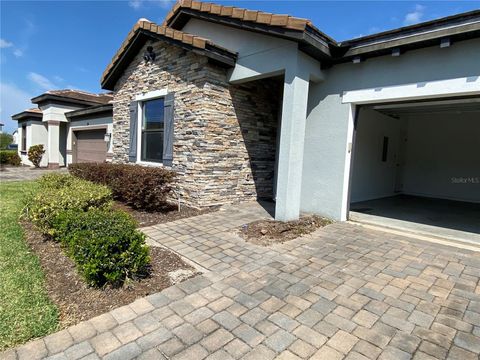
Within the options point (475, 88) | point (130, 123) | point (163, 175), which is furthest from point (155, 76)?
point (475, 88)

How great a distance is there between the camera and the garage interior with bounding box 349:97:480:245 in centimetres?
808

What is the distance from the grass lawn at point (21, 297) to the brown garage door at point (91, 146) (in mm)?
9267

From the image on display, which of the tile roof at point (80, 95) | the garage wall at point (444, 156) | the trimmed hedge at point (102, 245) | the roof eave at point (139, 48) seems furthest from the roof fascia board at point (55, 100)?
the garage wall at point (444, 156)

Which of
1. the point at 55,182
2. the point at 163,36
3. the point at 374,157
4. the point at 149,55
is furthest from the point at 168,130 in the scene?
the point at 374,157

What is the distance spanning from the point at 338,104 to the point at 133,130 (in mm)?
6142

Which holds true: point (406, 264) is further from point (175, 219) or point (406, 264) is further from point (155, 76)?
point (155, 76)

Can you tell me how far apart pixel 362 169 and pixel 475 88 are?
15.5 ft

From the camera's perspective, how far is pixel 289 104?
5551mm

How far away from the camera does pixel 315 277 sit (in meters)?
3.52

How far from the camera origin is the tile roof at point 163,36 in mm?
A: 6273

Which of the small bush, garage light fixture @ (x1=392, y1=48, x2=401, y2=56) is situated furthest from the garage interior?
the small bush
